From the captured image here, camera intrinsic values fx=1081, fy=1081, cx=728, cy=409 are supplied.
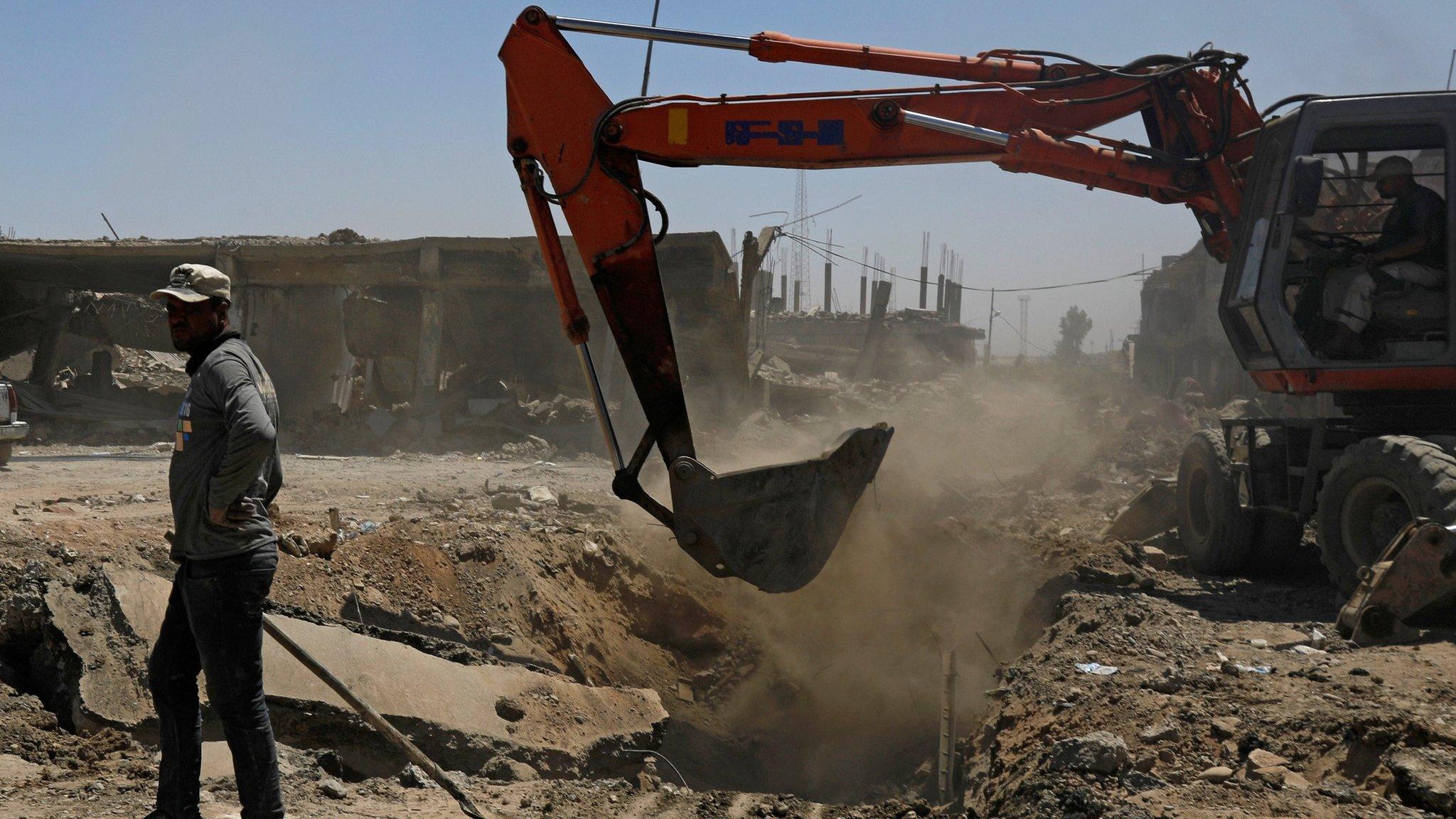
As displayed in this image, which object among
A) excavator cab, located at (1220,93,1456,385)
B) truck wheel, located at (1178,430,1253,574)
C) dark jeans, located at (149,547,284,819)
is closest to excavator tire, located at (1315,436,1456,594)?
excavator cab, located at (1220,93,1456,385)

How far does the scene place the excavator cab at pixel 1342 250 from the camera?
22.1 ft

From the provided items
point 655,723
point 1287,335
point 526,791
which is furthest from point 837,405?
point 526,791

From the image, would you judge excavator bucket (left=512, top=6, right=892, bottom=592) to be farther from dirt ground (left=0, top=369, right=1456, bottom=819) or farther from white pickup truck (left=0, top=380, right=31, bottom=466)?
white pickup truck (left=0, top=380, right=31, bottom=466)

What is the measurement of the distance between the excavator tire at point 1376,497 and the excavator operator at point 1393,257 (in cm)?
78

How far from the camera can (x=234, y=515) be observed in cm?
337

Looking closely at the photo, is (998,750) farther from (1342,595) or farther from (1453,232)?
(1453,232)

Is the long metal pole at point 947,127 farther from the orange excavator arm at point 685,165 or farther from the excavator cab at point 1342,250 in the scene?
the excavator cab at point 1342,250

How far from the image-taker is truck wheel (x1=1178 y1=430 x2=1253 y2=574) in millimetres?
8078

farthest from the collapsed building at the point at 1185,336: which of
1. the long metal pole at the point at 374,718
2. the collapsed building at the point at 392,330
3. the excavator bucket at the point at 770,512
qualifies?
the long metal pole at the point at 374,718

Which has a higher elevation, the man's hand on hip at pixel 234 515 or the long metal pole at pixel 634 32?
the long metal pole at pixel 634 32

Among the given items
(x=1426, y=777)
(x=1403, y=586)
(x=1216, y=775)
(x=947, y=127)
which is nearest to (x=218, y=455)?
(x=1216, y=775)

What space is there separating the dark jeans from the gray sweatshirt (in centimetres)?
7

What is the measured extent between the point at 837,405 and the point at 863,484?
1372 centimetres

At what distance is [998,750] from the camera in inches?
210
